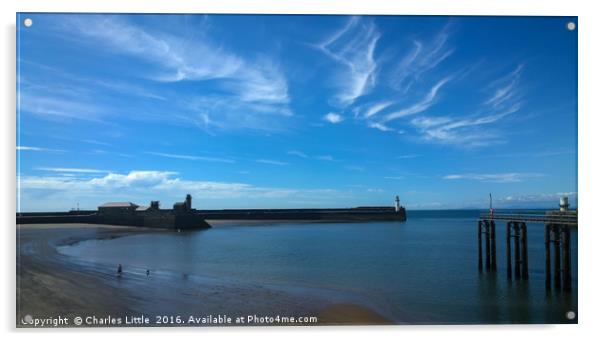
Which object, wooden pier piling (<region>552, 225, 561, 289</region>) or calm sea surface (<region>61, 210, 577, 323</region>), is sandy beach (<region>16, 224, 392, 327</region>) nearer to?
calm sea surface (<region>61, 210, 577, 323</region>)

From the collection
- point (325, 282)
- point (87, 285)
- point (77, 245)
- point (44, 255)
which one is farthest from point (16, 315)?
point (77, 245)

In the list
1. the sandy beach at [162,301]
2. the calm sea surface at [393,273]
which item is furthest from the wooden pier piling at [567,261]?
the sandy beach at [162,301]

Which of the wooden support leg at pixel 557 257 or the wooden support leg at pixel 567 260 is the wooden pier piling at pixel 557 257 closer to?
the wooden support leg at pixel 557 257

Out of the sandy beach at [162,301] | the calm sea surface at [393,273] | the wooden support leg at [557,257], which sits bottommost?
the calm sea surface at [393,273]

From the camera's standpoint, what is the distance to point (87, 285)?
496 inches

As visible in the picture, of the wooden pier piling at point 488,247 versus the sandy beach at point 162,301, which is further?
the wooden pier piling at point 488,247

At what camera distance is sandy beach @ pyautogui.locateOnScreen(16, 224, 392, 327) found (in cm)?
862

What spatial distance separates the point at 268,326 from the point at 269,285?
214 inches

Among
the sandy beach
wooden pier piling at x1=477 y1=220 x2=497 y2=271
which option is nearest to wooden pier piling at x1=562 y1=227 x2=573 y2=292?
wooden pier piling at x1=477 y1=220 x2=497 y2=271

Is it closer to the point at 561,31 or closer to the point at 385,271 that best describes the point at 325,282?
the point at 385,271

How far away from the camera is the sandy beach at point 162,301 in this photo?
862 cm

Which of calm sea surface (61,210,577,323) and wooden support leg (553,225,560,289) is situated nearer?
calm sea surface (61,210,577,323)

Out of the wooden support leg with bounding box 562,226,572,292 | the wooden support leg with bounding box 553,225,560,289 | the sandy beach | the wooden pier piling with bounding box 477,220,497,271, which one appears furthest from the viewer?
the wooden pier piling with bounding box 477,220,497,271

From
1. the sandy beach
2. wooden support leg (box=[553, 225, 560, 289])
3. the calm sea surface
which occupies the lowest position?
the calm sea surface
